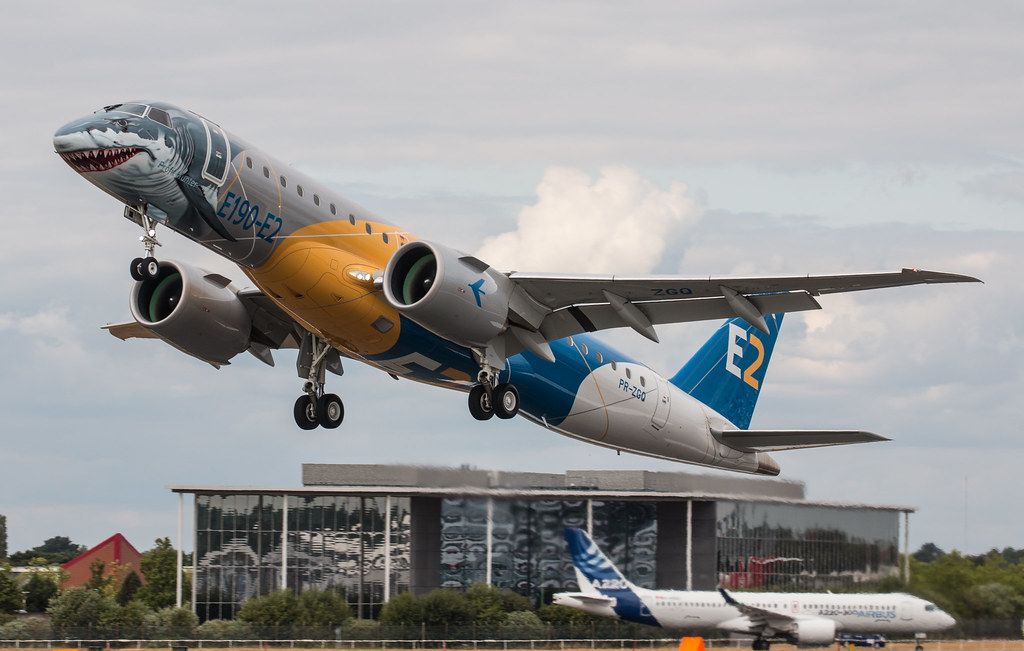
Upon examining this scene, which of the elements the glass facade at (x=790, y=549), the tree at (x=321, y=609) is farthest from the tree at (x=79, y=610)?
the glass facade at (x=790, y=549)

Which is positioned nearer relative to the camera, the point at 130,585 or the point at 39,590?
the point at 39,590

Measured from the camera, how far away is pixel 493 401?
31812mm

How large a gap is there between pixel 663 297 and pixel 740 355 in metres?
13.0

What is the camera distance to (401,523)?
58.6 m

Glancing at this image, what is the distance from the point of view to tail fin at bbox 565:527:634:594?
51.0 meters

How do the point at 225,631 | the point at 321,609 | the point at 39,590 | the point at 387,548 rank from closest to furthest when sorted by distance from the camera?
A: the point at 225,631 → the point at 321,609 → the point at 387,548 → the point at 39,590

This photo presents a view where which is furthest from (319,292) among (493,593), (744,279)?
(493,593)

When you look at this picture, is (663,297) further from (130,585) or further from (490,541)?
(130,585)

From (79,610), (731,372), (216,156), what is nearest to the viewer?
(216,156)

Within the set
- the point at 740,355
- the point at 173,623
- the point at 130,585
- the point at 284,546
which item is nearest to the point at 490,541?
the point at 284,546

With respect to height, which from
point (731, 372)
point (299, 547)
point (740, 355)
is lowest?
point (299, 547)

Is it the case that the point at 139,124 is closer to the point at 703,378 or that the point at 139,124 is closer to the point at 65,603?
the point at 703,378

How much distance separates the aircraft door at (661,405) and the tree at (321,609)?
21.6 m

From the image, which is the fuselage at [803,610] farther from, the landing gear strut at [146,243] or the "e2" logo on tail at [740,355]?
the landing gear strut at [146,243]
